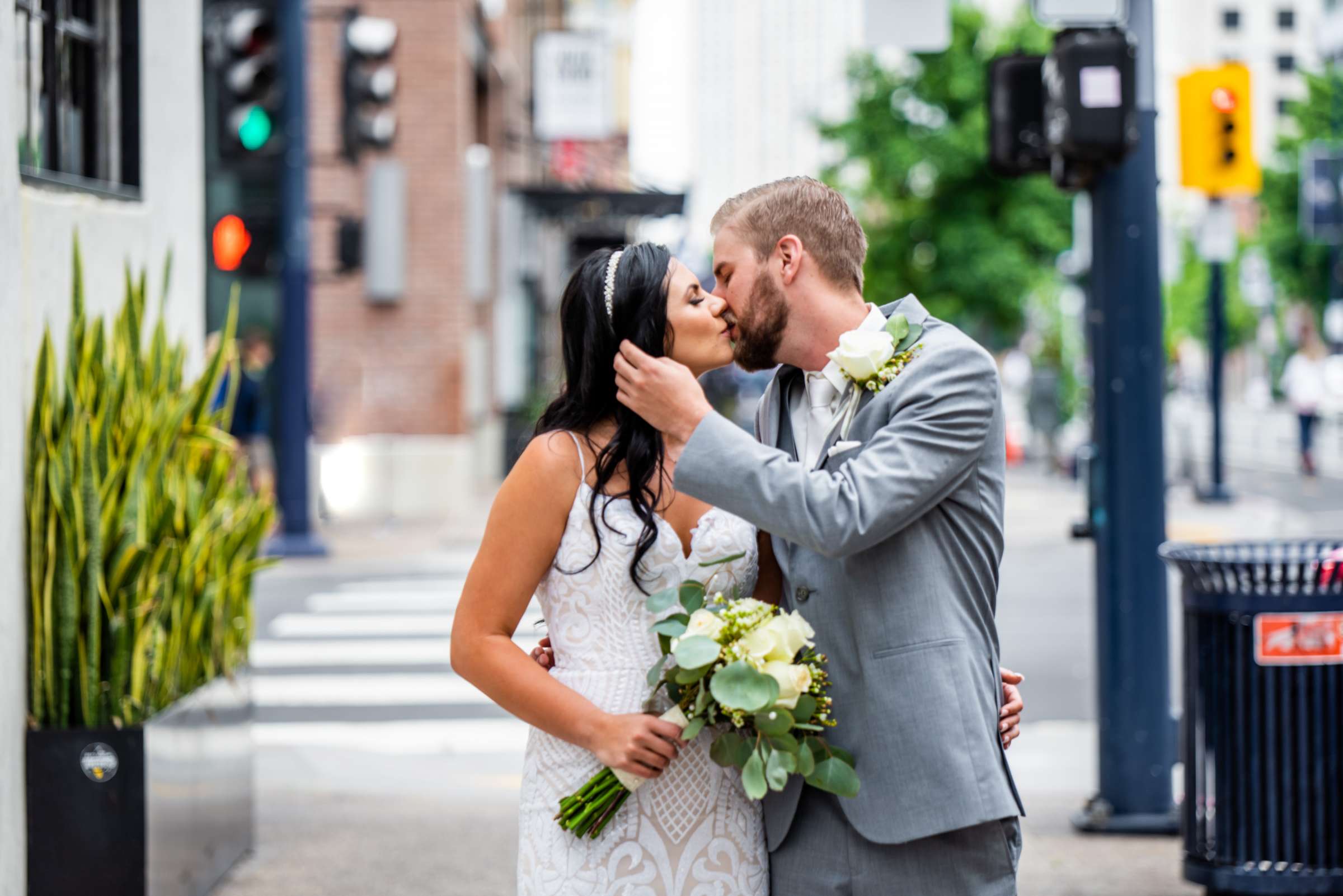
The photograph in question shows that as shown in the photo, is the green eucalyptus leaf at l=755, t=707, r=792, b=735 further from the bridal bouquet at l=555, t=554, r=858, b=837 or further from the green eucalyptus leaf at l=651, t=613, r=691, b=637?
the green eucalyptus leaf at l=651, t=613, r=691, b=637

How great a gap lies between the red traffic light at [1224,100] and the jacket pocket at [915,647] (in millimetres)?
9839

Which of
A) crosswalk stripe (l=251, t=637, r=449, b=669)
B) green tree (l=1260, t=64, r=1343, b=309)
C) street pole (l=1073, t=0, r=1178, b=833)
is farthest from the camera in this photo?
green tree (l=1260, t=64, r=1343, b=309)

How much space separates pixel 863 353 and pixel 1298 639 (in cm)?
273

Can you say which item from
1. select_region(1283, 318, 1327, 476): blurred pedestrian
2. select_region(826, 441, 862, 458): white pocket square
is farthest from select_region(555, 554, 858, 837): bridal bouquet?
select_region(1283, 318, 1327, 476): blurred pedestrian

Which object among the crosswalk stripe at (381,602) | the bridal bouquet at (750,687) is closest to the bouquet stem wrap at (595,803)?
the bridal bouquet at (750,687)

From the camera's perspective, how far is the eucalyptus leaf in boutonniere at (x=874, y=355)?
2.65 metres

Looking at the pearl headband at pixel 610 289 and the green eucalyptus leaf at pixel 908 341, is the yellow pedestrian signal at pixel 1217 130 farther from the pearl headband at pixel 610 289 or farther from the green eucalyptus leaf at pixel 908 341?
the pearl headband at pixel 610 289

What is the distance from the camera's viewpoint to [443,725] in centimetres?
838

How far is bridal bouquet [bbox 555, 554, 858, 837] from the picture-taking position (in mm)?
2449

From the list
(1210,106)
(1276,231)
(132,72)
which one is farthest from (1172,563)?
(1276,231)

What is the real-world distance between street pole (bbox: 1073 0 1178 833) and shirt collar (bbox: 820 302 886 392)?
3.36 meters

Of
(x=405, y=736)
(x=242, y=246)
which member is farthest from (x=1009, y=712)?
(x=242, y=246)

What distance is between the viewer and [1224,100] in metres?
11.5

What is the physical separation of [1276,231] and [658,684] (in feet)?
164
